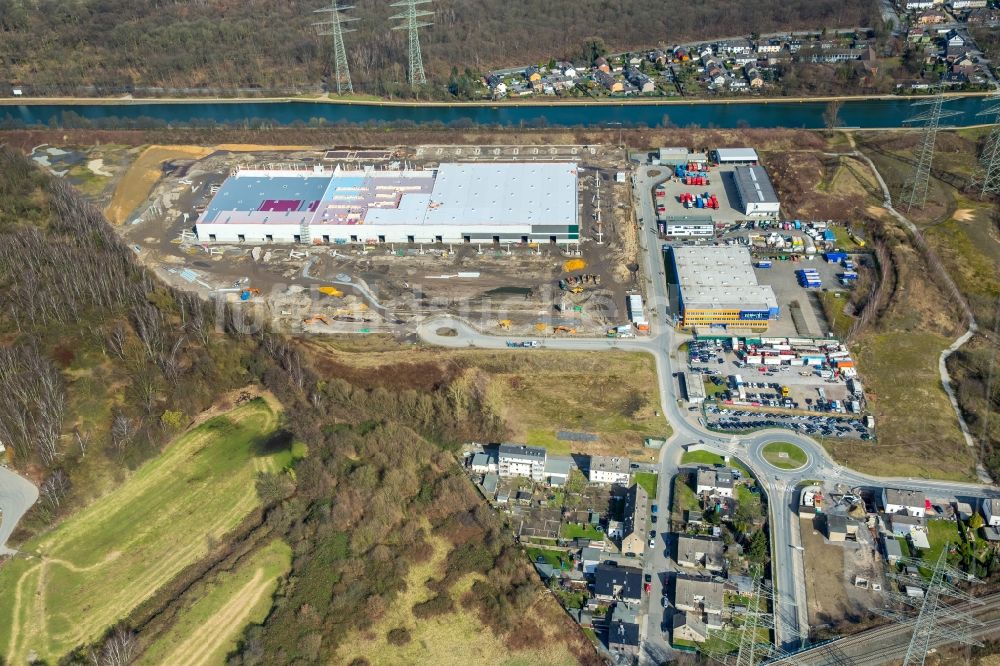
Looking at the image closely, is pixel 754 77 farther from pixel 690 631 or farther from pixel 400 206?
pixel 690 631

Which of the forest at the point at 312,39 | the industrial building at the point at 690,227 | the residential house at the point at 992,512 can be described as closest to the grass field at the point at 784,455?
the residential house at the point at 992,512

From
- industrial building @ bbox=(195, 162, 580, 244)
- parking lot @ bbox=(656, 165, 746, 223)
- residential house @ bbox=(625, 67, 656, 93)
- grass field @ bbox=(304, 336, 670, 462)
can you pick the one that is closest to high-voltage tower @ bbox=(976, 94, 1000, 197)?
parking lot @ bbox=(656, 165, 746, 223)

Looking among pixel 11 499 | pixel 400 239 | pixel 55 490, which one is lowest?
pixel 11 499

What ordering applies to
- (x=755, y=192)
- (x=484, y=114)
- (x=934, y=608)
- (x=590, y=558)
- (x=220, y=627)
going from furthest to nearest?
(x=484, y=114), (x=755, y=192), (x=590, y=558), (x=220, y=627), (x=934, y=608)

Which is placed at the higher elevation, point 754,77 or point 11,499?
point 754,77

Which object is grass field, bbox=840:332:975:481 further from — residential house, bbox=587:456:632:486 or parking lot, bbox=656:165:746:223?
parking lot, bbox=656:165:746:223

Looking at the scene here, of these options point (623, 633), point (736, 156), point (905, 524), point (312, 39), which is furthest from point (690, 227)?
point (312, 39)
